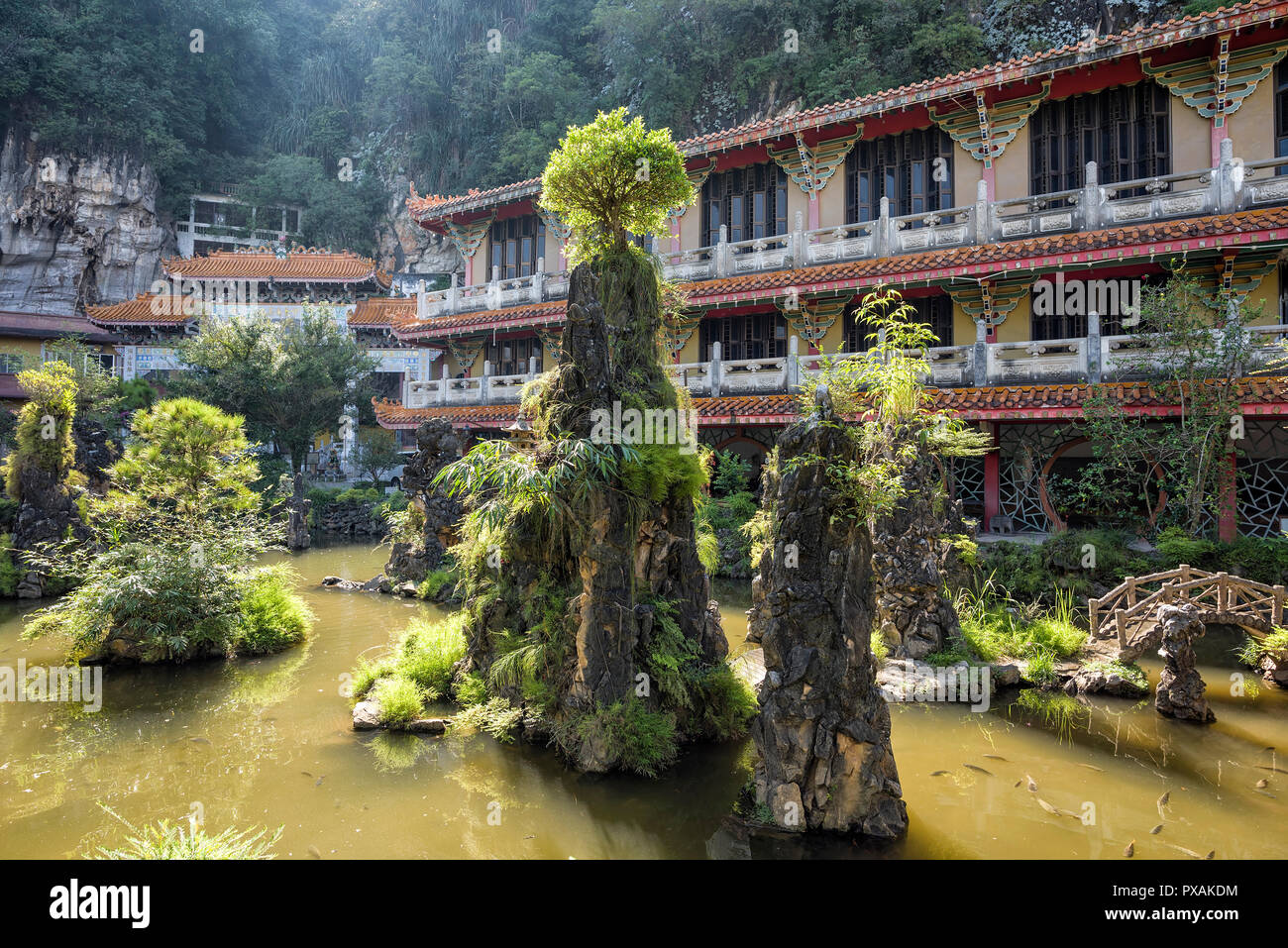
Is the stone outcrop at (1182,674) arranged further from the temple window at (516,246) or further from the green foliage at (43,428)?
the green foliage at (43,428)

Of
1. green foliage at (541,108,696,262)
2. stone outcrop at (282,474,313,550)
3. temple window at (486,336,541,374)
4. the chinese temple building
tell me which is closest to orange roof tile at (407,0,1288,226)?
the chinese temple building

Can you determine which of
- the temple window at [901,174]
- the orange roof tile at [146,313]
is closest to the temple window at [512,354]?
the temple window at [901,174]

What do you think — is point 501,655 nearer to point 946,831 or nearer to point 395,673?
point 395,673

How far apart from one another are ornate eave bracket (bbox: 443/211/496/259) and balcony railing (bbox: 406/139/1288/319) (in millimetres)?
4304

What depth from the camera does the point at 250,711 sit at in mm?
8922

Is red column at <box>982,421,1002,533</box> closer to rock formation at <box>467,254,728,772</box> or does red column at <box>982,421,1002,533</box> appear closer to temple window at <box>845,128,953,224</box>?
temple window at <box>845,128,953,224</box>

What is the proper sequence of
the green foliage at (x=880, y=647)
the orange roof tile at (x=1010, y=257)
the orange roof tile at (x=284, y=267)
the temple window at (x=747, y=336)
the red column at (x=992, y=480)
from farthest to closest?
the orange roof tile at (x=284, y=267), the temple window at (x=747, y=336), the red column at (x=992, y=480), the orange roof tile at (x=1010, y=257), the green foliage at (x=880, y=647)

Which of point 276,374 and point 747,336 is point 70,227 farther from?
point 747,336

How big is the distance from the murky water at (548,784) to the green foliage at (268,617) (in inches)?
69.1

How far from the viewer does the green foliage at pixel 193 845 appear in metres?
4.75

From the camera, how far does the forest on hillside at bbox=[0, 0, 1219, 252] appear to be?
23.8m

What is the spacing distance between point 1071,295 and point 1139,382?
10.2 ft

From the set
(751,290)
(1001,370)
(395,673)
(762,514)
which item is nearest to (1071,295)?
(1001,370)

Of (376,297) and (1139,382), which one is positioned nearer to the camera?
(1139,382)
